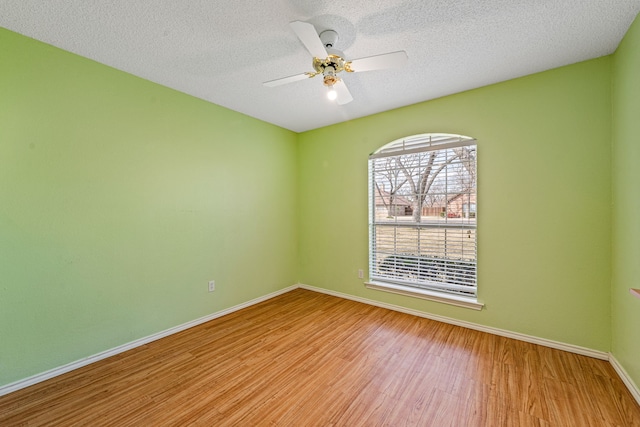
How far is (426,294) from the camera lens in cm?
302

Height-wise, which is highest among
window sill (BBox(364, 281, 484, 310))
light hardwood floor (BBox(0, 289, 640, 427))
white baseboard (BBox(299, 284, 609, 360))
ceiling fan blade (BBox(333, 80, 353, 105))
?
ceiling fan blade (BBox(333, 80, 353, 105))

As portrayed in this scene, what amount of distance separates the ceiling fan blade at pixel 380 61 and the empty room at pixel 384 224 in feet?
0.07

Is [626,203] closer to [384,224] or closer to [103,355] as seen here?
[384,224]

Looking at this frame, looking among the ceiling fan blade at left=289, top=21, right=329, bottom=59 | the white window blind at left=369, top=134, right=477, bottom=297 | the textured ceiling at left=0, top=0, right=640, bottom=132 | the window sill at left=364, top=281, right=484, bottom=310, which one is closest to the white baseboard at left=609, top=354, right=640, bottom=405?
the window sill at left=364, top=281, right=484, bottom=310

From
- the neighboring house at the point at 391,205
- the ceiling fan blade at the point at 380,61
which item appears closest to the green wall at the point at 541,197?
the neighboring house at the point at 391,205

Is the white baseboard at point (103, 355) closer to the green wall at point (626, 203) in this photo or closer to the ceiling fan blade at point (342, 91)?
the ceiling fan blade at point (342, 91)

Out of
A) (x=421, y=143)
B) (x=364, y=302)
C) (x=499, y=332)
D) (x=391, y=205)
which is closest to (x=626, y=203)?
(x=499, y=332)

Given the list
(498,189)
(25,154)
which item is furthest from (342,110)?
(25,154)

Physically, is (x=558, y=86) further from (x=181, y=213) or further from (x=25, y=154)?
(x=25, y=154)

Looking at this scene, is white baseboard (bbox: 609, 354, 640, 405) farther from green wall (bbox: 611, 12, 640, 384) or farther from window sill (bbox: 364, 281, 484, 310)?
window sill (bbox: 364, 281, 484, 310)

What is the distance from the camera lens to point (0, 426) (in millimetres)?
1519

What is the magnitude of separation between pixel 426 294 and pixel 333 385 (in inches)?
65.1

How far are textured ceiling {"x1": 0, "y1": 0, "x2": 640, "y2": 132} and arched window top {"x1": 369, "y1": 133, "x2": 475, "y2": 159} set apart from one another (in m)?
0.54

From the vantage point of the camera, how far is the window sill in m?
2.73
